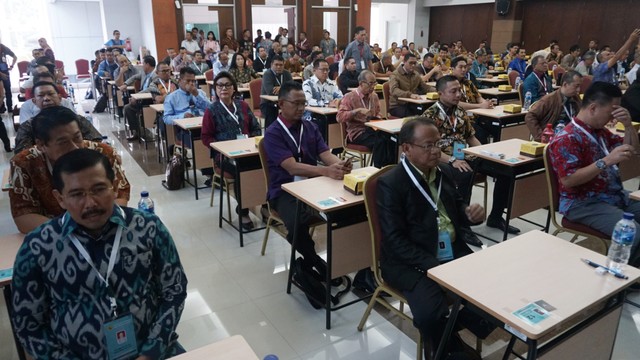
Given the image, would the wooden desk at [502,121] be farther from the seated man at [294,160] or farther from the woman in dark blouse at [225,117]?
the woman in dark blouse at [225,117]

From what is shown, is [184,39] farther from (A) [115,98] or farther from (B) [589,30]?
(B) [589,30]

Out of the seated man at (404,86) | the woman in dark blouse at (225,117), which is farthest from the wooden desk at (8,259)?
the seated man at (404,86)

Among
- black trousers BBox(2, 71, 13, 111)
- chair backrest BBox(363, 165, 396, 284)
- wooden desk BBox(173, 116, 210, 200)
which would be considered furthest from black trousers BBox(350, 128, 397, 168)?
black trousers BBox(2, 71, 13, 111)

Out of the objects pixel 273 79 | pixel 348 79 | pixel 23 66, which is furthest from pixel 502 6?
pixel 23 66

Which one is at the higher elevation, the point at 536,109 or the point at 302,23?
the point at 302,23

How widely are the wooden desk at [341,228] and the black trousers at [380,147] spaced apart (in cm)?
212

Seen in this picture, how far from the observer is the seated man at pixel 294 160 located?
305 centimetres

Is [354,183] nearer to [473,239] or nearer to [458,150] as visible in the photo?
[473,239]

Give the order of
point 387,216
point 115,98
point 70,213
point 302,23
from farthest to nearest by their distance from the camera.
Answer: point 302,23 → point 115,98 → point 387,216 → point 70,213

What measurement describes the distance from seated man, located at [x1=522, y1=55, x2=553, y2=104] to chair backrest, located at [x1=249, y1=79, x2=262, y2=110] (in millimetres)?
3988

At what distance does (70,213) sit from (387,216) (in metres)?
1.40

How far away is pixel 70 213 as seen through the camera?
142cm

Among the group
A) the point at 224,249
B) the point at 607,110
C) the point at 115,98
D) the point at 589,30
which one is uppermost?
the point at 589,30

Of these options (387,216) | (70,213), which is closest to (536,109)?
(387,216)
